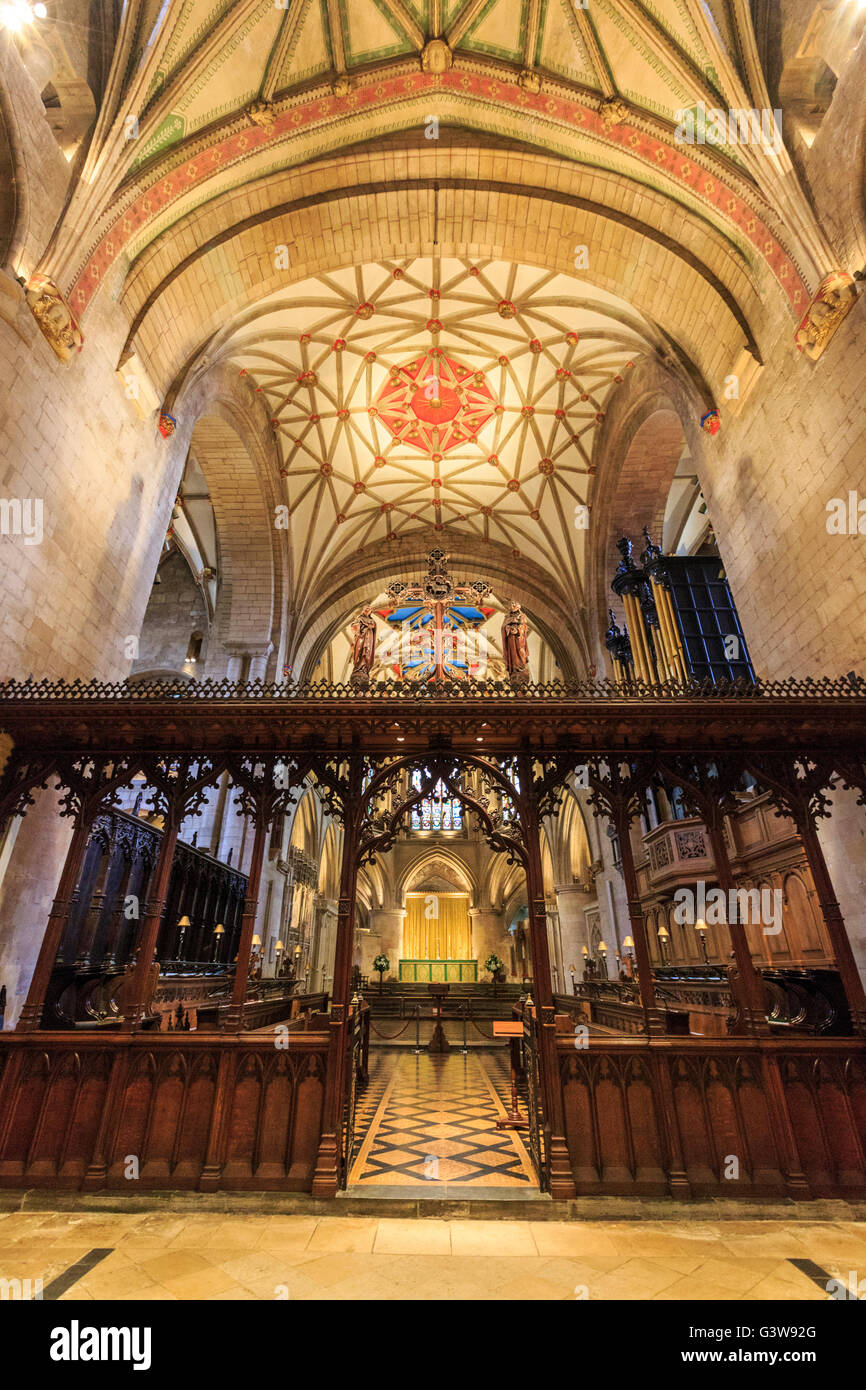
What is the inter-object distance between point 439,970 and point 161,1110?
2720 cm

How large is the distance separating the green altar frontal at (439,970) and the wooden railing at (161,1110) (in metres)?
26.0

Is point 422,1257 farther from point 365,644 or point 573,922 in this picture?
point 573,922

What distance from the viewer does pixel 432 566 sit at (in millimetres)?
9602

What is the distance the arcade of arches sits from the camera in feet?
15.1

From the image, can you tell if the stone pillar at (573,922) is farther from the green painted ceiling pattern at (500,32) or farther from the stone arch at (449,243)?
the green painted ceiling pattern at (500,32)

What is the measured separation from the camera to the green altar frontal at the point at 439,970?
2898 cm

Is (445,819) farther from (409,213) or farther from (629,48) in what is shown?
(629,48)

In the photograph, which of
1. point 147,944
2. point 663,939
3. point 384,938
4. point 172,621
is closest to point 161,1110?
point 147,944

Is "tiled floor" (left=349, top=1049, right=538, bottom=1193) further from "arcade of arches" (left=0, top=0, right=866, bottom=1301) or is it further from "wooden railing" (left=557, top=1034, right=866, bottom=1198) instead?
"wooden railing" (left=557, top=1034, right=866, bottom=1198)

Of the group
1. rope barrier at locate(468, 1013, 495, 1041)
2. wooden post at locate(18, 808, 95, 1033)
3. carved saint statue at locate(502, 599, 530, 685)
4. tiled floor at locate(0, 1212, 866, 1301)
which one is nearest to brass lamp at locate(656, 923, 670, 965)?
rope barrier at locate(468, 1013, 495, 1041)

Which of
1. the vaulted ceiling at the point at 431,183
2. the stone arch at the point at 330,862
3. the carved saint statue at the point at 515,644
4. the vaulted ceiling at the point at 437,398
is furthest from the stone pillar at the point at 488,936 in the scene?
the vaulted ceiling at the point at 431,183

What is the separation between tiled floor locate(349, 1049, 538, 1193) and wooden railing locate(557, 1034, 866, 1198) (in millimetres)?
690

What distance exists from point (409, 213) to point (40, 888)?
11.1 metres

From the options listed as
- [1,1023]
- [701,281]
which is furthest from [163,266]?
[1,1023]
